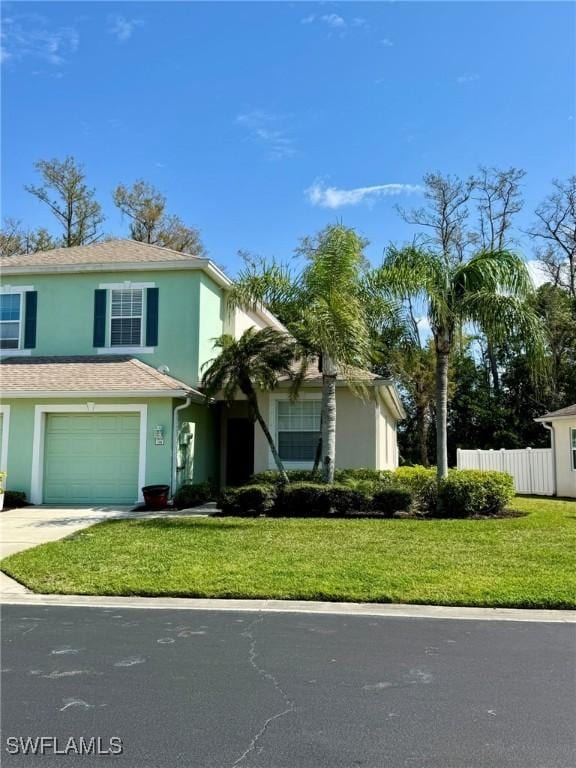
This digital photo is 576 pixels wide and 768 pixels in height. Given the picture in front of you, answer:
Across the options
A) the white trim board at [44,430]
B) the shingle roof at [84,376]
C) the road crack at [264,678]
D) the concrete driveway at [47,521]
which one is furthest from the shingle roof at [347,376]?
the road crack at [264,678]

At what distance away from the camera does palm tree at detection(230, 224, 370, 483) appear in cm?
1362

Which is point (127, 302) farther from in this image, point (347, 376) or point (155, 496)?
point (347, 376)

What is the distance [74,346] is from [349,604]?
1314 centimetres

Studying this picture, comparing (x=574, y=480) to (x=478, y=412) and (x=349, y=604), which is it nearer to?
(x=478, y=412)

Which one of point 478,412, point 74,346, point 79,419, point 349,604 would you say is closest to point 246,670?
point 349,604

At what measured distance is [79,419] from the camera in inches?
647

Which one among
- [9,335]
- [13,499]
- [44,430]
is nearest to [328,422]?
[44,430]

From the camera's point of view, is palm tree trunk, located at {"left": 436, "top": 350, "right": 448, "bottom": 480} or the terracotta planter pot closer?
palm tree trunk, located at {"left": 436, "top": 350, "right": 448, "bottom": 480}

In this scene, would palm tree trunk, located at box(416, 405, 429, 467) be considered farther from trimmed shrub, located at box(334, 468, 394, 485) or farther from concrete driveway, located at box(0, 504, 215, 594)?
concrete driveway, located at box(0, 504, 215, 594)

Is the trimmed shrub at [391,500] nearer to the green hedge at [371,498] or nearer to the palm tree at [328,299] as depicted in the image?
the green hedge at [371,498]

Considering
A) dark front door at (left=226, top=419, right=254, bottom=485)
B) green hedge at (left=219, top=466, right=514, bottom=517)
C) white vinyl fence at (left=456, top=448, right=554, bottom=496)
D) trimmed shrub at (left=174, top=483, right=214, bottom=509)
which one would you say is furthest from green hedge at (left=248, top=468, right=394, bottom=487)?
white vinyl fence at (left=456, top=448, right=554, bottom=496)

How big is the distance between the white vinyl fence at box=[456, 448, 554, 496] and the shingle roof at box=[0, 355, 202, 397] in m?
11.4

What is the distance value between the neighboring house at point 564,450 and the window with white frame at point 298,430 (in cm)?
888

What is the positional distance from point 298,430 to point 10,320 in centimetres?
895
